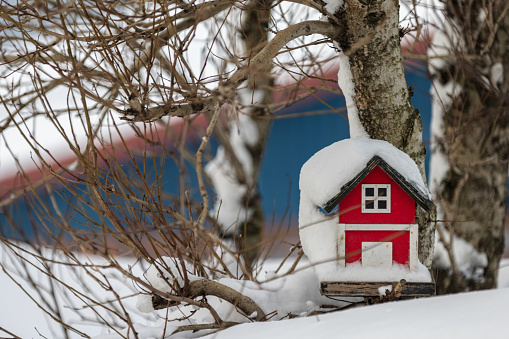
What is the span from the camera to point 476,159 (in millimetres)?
4609

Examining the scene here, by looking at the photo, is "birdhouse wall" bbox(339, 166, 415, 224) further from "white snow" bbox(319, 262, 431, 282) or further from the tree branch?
the tree branch

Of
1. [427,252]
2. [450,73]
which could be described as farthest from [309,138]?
→ [427,252]

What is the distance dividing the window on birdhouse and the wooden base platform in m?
0.30

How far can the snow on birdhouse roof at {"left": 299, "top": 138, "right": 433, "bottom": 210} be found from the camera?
207cm

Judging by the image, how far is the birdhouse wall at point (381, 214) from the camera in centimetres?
213

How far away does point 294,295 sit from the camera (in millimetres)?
2555

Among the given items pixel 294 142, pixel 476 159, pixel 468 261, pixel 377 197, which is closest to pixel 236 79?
pixel 377 197

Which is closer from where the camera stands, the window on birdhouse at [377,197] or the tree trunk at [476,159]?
the window on birdhouse at [377,197]

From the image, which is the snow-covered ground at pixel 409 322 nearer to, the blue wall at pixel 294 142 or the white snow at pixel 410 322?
the white snow at pixel 410 322

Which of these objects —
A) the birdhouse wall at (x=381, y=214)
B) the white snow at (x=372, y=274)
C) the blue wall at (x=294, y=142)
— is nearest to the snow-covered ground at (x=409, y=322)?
the white snow at (x=372, y=274)

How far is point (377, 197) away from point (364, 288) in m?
0.38

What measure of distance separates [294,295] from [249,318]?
10.2 inches

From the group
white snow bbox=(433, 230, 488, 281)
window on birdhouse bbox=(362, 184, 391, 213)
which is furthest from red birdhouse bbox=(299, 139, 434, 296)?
white snow bbox=(433, 230, 488, 281)

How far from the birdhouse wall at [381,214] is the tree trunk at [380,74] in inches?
17.6
